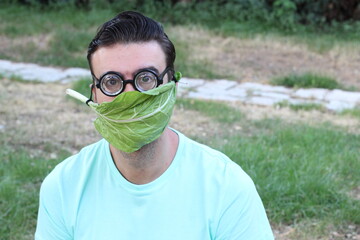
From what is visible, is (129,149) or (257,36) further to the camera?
(257,36)

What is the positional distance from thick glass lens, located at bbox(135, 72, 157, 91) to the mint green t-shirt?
262 millimetres

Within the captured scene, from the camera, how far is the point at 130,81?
69.4 inches

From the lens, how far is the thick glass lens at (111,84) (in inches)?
69.6

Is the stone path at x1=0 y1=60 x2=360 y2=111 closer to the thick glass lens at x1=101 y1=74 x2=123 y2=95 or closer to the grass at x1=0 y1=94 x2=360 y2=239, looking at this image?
the grass at x1=0 y1=94 x2=360 y2=239

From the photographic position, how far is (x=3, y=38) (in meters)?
9.42

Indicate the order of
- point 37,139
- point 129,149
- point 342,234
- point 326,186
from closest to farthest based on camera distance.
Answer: point 129,149 → point 342,234 → point 326,186 → point 37,139

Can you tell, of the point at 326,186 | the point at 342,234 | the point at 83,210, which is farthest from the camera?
the point at 326,186

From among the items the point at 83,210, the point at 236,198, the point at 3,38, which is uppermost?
the point at 236,198

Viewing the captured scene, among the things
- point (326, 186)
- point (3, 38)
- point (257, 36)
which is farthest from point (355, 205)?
point (3, 38)

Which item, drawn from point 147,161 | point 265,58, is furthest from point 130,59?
point 265,58

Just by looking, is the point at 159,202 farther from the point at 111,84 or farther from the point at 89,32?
the point at 89,32

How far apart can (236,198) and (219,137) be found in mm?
3360

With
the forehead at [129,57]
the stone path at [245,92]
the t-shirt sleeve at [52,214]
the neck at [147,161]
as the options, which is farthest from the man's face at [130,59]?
the stone path at [245,92]

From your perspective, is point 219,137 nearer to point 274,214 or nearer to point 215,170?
point 274,214
